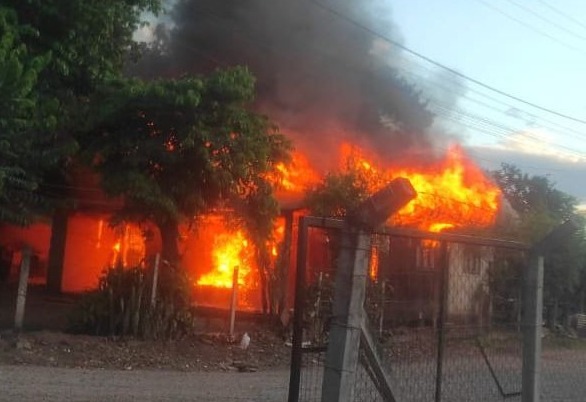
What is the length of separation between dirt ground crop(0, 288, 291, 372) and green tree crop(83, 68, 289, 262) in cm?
230

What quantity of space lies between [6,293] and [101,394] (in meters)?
11.2

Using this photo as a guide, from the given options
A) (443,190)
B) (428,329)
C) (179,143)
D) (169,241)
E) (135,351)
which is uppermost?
(443,190)

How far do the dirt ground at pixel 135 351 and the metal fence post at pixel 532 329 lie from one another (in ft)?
17.9

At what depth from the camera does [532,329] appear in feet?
19.1

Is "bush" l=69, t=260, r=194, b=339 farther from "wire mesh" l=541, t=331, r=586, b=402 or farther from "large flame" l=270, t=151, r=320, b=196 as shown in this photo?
"wire mesh" l=541, t=331, r=586, b=402

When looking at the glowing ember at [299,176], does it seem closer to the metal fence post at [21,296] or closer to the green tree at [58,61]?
the green tree at [58,61]

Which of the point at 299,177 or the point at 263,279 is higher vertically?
the point at 299,177

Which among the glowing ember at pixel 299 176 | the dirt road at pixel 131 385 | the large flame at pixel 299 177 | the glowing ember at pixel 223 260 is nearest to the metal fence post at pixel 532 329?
the dirt road at pixel 131 385

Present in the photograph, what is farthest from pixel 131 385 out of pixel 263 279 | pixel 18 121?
pixel 263 279

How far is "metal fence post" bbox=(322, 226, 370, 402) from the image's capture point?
4.11 metres

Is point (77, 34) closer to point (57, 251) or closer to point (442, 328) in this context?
point (57, 251)

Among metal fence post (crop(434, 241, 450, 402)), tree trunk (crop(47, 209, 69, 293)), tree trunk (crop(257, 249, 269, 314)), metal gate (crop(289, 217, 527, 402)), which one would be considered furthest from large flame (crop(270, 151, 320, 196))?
metal fence post (crop(434, 241, 450, 402))

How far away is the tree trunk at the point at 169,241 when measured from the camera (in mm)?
12766

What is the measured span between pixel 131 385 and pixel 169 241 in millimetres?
4850
